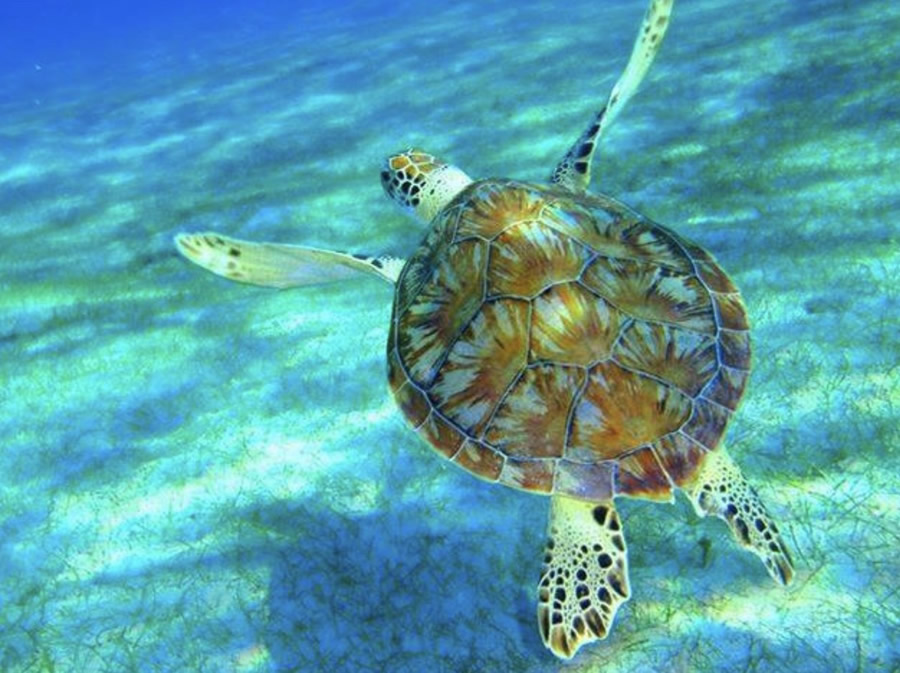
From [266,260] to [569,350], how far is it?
173 cm

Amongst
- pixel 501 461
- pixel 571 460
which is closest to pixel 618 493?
pixel 571 460

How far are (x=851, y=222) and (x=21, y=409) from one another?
506cm

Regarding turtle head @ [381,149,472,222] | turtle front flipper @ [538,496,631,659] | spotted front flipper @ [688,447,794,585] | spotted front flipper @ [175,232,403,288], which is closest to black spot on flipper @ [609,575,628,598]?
turtle front flipper @ [538,496,631,659]

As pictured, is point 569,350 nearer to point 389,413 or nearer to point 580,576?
point 580,576

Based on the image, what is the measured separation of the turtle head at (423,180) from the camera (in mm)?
4023

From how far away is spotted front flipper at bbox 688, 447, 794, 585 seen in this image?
217 centimetres

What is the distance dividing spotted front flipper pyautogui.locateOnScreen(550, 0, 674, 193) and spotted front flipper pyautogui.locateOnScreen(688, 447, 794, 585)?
1.95 metres

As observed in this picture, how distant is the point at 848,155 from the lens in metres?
4.67

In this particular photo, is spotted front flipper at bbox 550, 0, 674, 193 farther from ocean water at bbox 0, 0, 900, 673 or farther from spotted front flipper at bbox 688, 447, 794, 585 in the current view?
spotted front flipper at bbox 688, 447, 794, 585

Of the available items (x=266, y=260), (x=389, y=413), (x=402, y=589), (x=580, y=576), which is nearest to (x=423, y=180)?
(x=266, y=260)

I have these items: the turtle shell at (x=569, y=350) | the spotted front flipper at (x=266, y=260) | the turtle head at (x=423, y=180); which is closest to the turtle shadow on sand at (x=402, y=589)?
the turtle shell at (x=569, y=350)

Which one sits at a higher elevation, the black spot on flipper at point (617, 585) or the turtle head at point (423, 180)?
the turtle head at point (423, 180)

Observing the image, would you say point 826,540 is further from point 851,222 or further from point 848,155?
point 848,155

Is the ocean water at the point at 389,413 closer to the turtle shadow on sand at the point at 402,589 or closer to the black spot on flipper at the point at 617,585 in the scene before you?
the turtle shadow on sand at the point at 402,589
